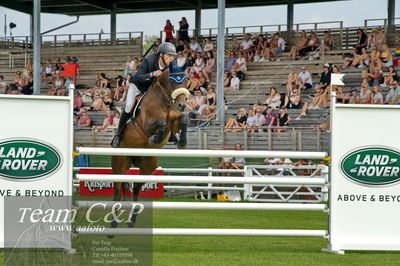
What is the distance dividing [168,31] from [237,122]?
961cm

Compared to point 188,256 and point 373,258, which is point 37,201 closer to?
point 188,256

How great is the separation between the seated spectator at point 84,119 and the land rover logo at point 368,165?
21201 millimetres

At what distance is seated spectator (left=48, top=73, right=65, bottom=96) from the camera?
109 ft

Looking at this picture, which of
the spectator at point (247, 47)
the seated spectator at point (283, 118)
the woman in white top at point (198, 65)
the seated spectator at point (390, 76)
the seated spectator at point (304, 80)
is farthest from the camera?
the spectator at point (247, 47)

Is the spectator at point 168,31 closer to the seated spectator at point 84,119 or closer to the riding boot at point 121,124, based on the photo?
the seated spectator at point 84,119

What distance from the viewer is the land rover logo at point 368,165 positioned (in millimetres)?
8742

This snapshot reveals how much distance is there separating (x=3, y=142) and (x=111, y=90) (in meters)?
23.6

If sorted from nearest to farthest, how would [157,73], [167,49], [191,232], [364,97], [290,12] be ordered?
[191,232], [157,73], [167,49], [364,97], [290,12]

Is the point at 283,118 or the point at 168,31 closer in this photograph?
the point at 283,118

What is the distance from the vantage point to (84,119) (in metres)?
29.3

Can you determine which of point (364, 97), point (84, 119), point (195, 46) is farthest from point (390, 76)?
point (84, 119)

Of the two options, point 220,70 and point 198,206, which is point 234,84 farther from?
point 198,206

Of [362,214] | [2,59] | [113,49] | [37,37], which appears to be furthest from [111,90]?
[362,214]

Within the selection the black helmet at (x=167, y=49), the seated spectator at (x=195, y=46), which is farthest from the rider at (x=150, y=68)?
the seated spectator at (x=195, y=46)
